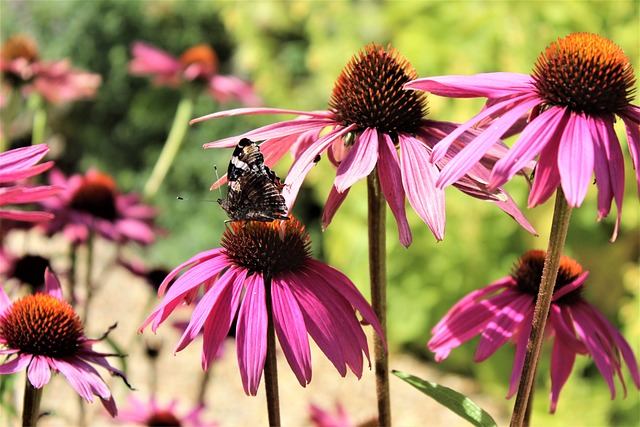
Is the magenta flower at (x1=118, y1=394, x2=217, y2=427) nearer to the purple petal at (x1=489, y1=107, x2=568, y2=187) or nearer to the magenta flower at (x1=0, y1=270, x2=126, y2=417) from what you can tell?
the magenta flower at (x1=0, y1=270, x2=126, y2=417)

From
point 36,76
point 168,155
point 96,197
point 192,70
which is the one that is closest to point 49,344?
point 96,197

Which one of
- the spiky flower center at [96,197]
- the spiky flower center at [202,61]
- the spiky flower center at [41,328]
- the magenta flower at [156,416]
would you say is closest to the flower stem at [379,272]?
the spiky flower center at [41,328]

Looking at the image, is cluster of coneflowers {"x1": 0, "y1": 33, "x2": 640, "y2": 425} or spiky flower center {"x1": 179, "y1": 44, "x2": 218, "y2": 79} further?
spiky flower center {"x1": 179, "y1": 44, "x2": 218, "y2": 79}

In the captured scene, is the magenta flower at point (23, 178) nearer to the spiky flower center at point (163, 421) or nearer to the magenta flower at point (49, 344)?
the magenta flower at point (49, 344)

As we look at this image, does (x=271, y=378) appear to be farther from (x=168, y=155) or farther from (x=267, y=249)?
(x=168, y=155)

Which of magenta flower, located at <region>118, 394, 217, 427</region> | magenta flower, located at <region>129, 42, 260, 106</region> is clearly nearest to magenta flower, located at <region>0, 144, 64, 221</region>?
magenta flower, located at <region>118, 394, 217, 427</region>

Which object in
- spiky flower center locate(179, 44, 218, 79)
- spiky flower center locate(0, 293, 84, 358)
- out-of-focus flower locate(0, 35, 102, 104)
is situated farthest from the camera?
spiky flower center locate(179, 44, 218, 79)

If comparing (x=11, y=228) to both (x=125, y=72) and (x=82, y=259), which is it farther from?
(x=125, y=72)
